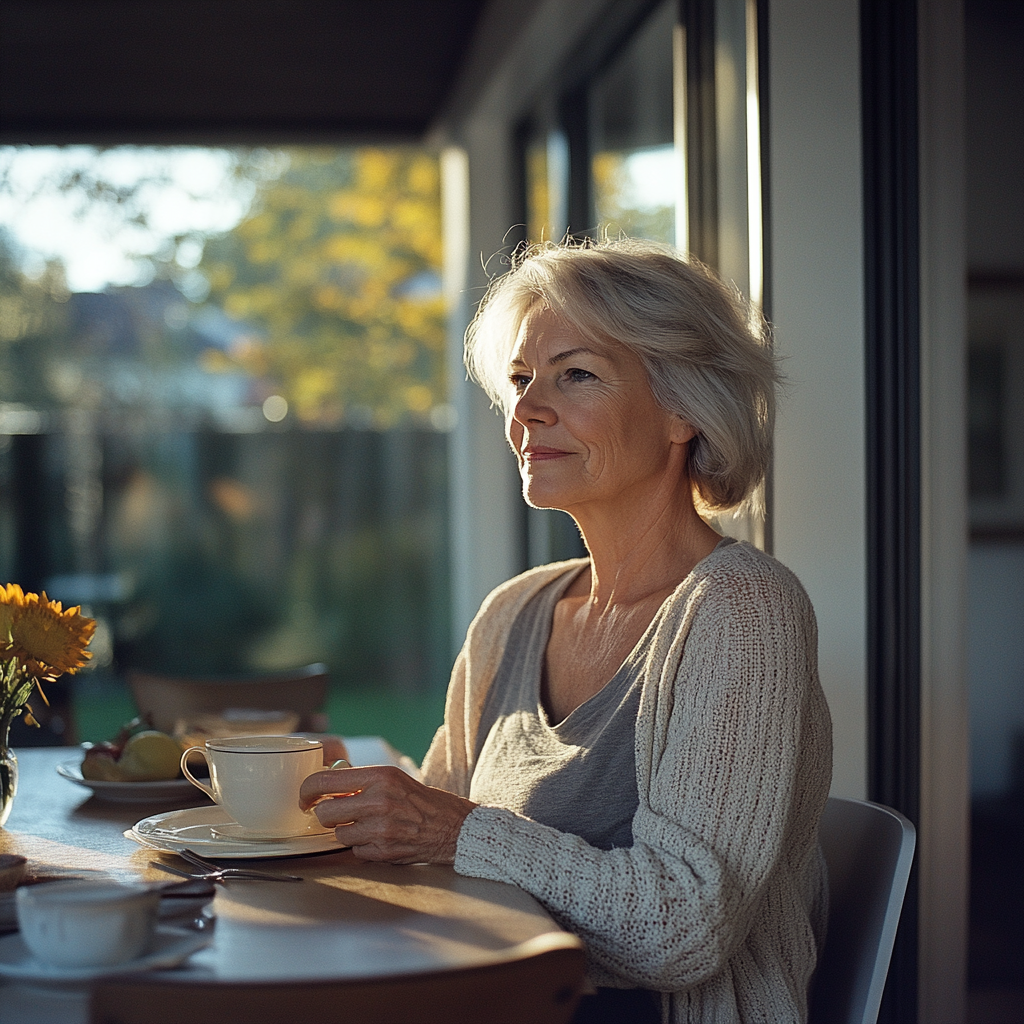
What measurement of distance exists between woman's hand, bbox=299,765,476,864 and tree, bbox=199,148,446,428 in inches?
184

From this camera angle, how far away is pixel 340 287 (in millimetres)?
6230

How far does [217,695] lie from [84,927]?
1724 millimetres

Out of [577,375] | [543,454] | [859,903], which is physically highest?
[577,375]

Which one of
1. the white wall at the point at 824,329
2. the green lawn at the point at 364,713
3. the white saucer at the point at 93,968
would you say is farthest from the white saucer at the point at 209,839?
the green lawn at the point at 364,713

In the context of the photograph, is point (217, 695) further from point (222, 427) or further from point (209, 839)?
point (222, 427)

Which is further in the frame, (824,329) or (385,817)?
(824,329)

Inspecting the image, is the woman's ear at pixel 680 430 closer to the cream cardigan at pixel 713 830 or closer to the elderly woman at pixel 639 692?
the elderly woman at pixel 639 692

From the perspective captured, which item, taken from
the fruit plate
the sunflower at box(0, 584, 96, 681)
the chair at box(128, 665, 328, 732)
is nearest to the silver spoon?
the sunflower at box(0, 584, 96, 681)

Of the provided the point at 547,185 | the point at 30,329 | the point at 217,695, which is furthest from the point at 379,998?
the point at 30,329

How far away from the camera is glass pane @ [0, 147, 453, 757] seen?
18.2 feet

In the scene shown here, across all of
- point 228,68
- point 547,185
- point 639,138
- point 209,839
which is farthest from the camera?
point 228,68

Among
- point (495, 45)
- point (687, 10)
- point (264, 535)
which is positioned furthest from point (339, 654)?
point (687, 10)

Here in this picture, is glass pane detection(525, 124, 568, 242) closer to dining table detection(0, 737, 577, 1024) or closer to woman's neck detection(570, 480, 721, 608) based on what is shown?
woman's neck detection(570, 480, 721, 608)

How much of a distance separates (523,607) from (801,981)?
0.68 meters
